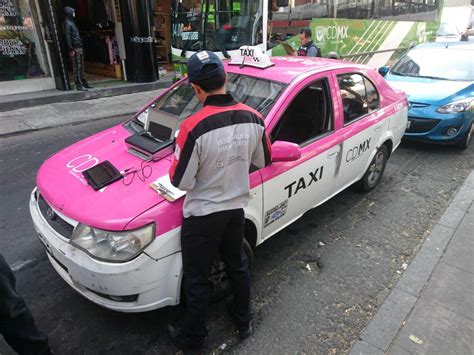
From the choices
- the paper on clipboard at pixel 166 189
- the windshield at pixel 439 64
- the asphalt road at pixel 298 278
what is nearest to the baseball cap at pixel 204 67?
the paper on clipboard at pixel 166 189

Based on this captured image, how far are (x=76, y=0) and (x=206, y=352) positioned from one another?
1251 cm

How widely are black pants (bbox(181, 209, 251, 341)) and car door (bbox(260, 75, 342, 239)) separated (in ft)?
1.91

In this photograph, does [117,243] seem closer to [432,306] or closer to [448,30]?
[432,306]

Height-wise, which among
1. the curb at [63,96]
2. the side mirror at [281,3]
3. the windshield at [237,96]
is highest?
the side mirror at [281,3]

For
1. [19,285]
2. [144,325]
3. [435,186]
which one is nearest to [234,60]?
[144,325]

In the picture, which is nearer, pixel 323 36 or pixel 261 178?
pixel 261 178

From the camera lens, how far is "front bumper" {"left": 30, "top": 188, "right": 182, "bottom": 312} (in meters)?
2.12

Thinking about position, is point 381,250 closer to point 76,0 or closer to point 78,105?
point 78,105

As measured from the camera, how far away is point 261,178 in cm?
262

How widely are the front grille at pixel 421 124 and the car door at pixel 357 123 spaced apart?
2.00m

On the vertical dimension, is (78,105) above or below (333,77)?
below

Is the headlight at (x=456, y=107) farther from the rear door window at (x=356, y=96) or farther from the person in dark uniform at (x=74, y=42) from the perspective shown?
the person in dark uniform at (x=74, y=42)

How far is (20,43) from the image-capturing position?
29.6 ft

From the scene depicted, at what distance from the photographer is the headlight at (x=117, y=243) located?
2121mm
